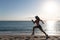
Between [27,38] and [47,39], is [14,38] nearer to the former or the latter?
[27,38]

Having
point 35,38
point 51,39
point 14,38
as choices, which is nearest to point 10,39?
point 14,38

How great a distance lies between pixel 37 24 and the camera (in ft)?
55.5

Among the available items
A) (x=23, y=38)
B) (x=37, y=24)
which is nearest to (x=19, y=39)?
(x=23, y=38)

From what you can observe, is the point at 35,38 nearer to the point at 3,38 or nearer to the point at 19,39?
the point at 19,39

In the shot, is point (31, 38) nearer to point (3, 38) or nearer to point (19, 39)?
point (19, 39)

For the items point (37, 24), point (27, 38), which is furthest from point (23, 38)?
point (37, 24)

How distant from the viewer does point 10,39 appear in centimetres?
1670

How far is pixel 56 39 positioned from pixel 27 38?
2.10 meters

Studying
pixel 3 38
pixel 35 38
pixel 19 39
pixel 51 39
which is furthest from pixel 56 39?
pixel 3 38

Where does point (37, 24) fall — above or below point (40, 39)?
above

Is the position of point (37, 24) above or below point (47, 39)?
above

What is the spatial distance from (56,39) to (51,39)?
1.18ft

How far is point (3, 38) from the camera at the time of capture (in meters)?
17.2

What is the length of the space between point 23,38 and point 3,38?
1.46 metres
